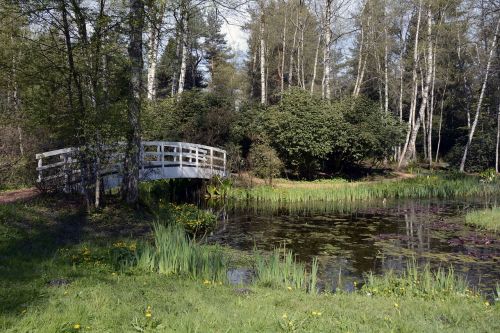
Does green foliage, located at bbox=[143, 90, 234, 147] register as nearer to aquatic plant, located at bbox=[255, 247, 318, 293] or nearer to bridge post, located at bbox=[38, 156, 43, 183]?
bridge post, located at bbox=[38, 156, 43, 183]

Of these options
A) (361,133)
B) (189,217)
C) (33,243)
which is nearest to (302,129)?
(361,133)

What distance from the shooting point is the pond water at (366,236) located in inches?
354

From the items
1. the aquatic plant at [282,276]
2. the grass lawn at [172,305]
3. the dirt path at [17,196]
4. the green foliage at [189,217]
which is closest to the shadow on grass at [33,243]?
the grass lawn at [172,305]

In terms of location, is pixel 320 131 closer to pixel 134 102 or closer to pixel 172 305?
pixel 134 102

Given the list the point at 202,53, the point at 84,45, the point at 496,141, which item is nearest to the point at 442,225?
the point at 84,45

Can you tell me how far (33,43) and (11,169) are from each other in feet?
14.4

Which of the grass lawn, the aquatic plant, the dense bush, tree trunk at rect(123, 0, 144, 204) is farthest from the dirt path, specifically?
the dense bush

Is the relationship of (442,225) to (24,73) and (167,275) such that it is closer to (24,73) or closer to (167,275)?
Answer: (167,275)

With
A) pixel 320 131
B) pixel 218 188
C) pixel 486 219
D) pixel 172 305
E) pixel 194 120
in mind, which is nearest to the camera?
pixel 172 305

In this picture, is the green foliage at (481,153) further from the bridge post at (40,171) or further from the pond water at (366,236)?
the bridge post at (40,171)

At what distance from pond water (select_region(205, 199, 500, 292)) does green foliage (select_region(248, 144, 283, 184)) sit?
12.2 ft

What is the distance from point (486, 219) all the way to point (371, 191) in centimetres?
672

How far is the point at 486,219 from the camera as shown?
13.1m

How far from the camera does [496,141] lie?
3125 centimetres
